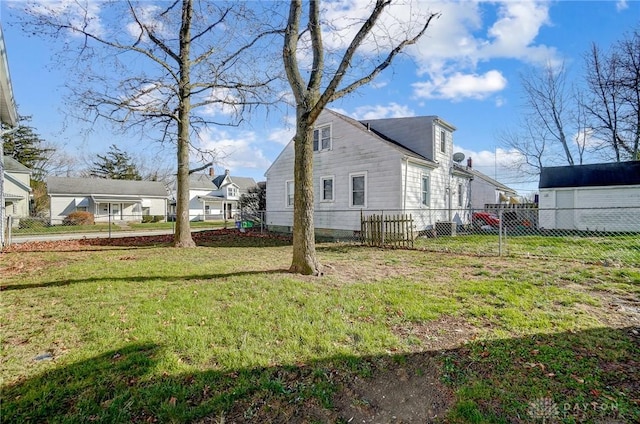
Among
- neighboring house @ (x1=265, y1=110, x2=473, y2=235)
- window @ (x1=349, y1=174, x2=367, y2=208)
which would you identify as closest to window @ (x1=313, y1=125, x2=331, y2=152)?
neighboring house @ (x1=265, y1=110, x2=473, y2=235)

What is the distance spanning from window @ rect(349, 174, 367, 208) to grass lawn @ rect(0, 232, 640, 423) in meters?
7.98

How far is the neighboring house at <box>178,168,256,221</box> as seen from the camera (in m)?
39.1

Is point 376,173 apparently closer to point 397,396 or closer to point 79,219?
point 397,396

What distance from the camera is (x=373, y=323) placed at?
12.5ft

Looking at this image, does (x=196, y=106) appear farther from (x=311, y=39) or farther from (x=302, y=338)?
(x=302, y=338)

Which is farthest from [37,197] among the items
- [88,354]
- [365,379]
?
[365,379]

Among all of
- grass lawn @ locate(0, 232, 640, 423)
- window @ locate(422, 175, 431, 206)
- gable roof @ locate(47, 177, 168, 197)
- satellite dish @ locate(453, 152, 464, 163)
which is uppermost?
satellite dish @ locate(453, 152, 464, 163)

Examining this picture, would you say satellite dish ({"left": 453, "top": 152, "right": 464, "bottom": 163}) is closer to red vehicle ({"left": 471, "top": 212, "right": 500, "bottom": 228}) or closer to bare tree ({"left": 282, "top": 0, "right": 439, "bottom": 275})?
red vehicle ({"left": 471, "top": 212, "right": 500, "bottom": 228})

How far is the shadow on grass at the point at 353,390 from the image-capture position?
89.3 inches

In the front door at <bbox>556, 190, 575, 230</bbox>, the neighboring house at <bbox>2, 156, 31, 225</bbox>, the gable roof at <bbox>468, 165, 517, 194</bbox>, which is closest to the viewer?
the front door at <bbox>556, 190, 575, 230</bbox>

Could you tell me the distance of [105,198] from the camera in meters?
32.5

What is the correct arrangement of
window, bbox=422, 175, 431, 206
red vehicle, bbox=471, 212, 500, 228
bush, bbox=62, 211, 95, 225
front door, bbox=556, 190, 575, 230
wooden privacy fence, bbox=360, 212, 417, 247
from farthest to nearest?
bush, bbox=62, 211, 95, 225
red vehicle, bbox=471, 212, 500, 228
front door, bbox=556, 190, 575, 230
window, bbox=422, 175, 431, 206
wooden privacy fence, bbox=360, 212, 417, 247

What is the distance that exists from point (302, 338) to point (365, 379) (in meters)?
0.89

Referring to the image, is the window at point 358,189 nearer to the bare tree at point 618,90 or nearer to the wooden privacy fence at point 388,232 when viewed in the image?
the wooden privacy fence at point 388,232
